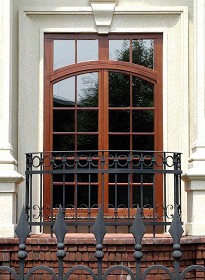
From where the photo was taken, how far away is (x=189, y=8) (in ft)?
34.3

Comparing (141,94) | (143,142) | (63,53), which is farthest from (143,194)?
(63,53)

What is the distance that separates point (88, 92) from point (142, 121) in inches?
33.9

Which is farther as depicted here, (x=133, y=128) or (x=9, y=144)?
(x=133, y=128)

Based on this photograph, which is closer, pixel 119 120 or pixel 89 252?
pixel 89 252

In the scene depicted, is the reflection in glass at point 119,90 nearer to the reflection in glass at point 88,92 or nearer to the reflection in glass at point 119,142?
the reflection in glass at point 88,92

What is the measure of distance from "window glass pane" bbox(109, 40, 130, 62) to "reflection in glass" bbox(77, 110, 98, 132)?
32.6 inches

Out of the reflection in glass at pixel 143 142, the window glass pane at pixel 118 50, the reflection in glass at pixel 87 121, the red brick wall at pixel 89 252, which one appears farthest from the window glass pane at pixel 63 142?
the red brick wall at pixel 89 252

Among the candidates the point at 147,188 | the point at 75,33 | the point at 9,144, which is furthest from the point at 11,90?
the point at 147,188

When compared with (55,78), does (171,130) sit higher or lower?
lower

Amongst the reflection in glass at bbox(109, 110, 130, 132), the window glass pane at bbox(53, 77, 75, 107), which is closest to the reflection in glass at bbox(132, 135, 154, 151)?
the reflection in glass at bbox(109, 110, 130, 132)

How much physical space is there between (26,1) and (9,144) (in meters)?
2.25

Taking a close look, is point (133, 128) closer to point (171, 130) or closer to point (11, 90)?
point (171, 130)

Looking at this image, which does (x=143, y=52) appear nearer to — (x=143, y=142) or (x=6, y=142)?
(x=143, y=142)

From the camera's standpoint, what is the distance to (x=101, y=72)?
34.5 feet
